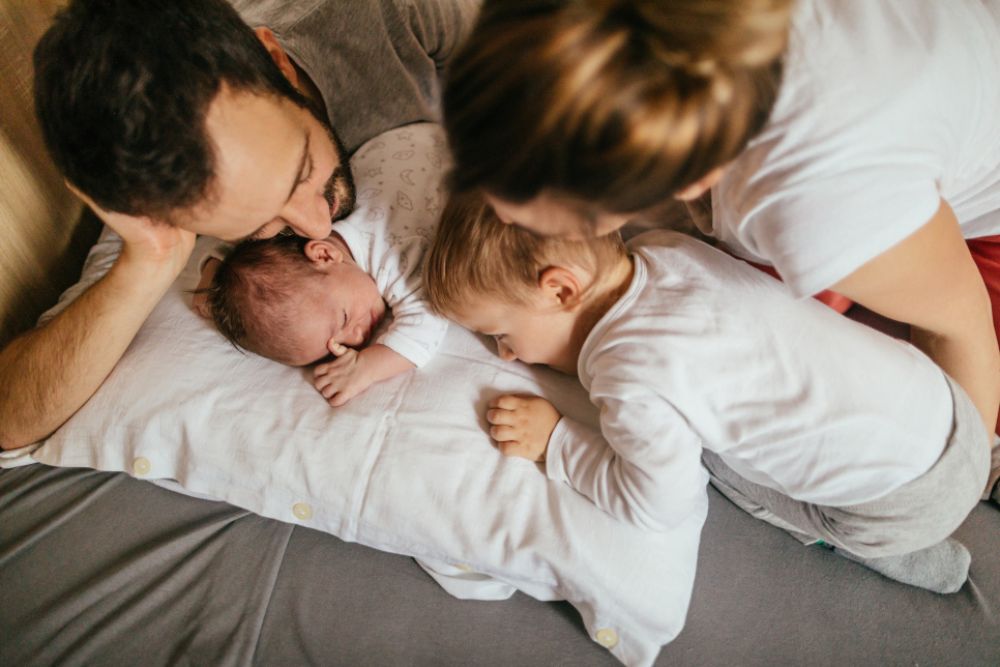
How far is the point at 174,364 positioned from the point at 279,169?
466mm

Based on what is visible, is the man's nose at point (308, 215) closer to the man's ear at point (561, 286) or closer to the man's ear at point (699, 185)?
the man's ear at point (561, 286)

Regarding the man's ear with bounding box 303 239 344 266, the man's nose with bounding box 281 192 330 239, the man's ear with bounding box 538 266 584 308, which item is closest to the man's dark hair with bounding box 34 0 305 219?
the man's nose with bounding box 281 192 330 239

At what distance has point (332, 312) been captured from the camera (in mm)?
1139

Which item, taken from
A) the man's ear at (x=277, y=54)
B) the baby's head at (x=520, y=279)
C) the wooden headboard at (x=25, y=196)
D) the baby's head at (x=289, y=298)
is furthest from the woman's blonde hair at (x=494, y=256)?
the wooden headboard at (x=25, y=196)

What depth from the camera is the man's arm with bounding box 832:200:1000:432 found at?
2.45 ft

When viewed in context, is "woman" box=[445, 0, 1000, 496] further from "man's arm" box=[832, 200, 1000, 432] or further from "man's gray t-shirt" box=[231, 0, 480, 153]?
"man's gray t-shirt" box=[231, 0, 480, 153]

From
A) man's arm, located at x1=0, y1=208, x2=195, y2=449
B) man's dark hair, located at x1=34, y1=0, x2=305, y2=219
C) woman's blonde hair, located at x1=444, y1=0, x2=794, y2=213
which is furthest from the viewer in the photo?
man's arm, located at x1=0, y1=208, x2=195, y2=449

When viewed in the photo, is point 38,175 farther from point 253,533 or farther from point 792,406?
point 792,406

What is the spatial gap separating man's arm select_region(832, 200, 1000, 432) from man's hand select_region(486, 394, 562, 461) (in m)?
0.49

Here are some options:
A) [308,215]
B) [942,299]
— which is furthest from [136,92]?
[942,299]

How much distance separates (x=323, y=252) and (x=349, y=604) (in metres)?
0.65

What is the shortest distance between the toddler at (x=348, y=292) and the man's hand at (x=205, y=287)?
0.05 meters

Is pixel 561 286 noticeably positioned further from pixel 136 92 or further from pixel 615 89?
pixel 136 92

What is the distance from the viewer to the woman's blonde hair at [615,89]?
21.2 inches
